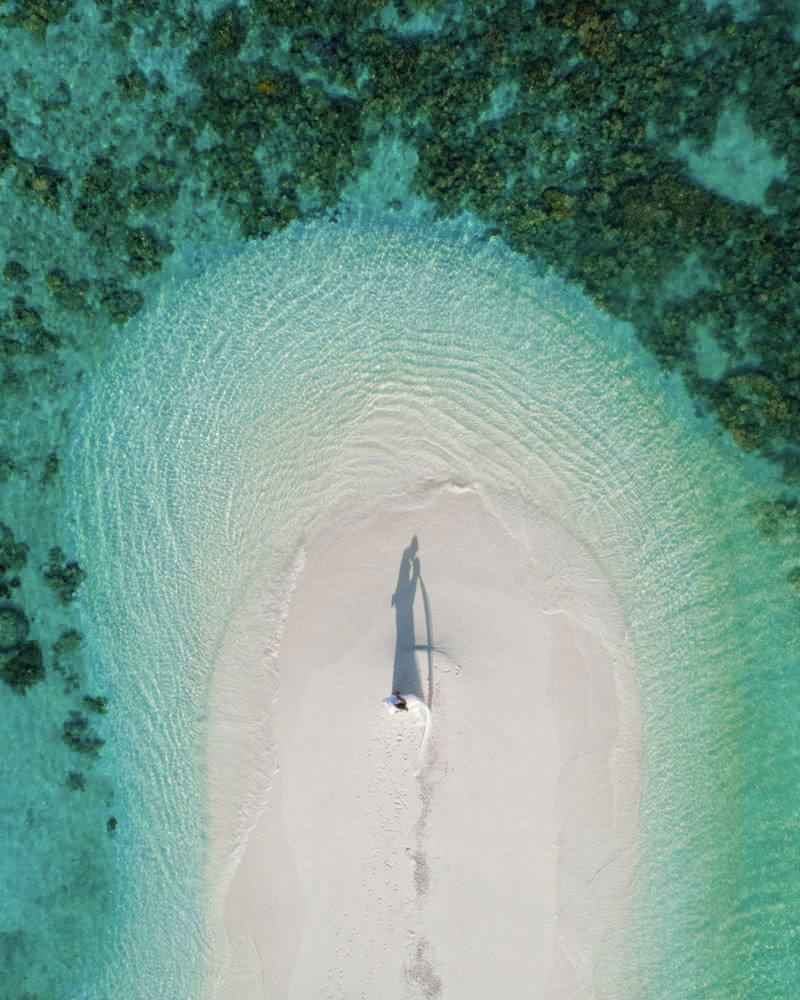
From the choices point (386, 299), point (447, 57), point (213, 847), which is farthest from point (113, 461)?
point (447, 57)

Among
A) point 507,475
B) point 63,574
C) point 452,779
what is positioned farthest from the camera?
point 63,574

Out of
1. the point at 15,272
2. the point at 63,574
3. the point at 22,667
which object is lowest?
the point at 22,667

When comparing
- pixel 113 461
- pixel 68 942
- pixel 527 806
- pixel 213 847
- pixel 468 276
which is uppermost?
pixel 468 276

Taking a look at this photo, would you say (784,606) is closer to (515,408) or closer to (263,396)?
(515,408)

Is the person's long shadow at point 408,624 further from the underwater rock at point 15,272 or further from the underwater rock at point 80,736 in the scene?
the underwater rock at point 15,272

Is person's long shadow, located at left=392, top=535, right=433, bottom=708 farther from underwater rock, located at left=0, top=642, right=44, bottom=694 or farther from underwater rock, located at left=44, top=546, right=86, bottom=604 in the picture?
underwater rock, located at left=0, top=642, right=44, bottom=694

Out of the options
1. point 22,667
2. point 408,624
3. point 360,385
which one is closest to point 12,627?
point 22,667

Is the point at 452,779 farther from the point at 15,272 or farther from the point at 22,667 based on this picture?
the point at 15,272
